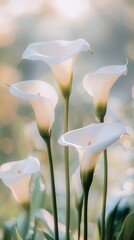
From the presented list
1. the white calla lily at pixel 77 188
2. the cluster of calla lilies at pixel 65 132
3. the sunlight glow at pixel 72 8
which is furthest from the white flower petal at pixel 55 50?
the white calla lily at pixel 77 188

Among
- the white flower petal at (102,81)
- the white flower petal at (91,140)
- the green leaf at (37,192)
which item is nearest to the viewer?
the white flower petal at (91,140)

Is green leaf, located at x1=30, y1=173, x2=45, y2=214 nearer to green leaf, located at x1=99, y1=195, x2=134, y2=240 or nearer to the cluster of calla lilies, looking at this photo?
the cluster of calla lilies

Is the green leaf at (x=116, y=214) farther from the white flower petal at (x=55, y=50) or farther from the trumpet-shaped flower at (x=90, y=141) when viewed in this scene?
the white flower petal at (x=55, y=50)

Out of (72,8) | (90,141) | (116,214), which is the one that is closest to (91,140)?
(90,141)

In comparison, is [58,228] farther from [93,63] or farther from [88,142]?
[93,63]

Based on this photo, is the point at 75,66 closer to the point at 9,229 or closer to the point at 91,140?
the point at 91,140
